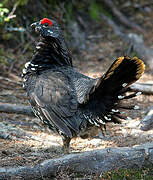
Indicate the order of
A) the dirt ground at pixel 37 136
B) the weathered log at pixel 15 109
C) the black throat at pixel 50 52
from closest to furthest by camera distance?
the dirt ground at pixel 37 136
the black throat at pixel 50 52
the weathered log at pixel 15 109

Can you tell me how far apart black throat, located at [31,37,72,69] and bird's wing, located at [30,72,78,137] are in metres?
0.50

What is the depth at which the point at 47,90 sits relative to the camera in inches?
204

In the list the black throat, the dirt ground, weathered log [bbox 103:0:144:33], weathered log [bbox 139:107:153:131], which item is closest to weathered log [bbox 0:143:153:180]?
the dirt ground

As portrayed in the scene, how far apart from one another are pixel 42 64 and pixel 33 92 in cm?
64

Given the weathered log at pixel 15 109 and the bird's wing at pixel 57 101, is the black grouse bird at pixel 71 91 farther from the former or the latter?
the weathered log at pixel 15 109

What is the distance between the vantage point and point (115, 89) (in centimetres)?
473

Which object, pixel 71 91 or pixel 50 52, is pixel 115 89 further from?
pixel 50 52

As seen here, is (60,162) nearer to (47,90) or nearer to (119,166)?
(119,166)

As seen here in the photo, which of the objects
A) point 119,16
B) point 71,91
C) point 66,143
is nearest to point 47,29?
point 71,91

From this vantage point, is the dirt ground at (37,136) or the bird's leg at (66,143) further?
the bird's leg at (66,143)

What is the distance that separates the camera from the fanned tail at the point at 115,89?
444 centimetres

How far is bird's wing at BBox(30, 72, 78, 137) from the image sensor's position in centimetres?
500

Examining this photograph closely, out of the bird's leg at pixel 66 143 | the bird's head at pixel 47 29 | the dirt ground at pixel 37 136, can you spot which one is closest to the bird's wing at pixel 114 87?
the bird's leg at pixel 66 143

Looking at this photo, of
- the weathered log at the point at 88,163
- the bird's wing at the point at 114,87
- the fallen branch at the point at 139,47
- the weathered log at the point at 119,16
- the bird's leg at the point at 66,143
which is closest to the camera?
the weathered log at the point at 88,163
